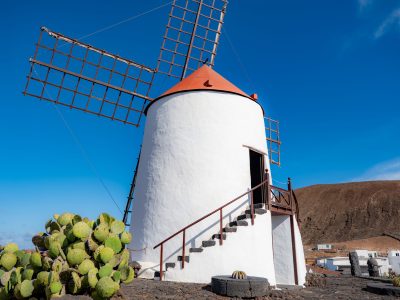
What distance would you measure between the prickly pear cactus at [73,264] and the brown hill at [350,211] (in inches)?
2381

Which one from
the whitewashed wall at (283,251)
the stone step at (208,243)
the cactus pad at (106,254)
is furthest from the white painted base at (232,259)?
the cactus pad at (106,254)

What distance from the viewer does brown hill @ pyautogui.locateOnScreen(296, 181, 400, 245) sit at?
2351 inches

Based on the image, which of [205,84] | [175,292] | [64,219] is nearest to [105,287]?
[64,219]

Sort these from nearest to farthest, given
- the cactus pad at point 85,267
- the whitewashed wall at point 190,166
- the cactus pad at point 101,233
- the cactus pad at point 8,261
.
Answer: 1. the cactus pad at point 85,267
2. the cactus pad at point 101,233
3. the cactus pad at point 8,261
4. the whitewashed wall at point 190,166

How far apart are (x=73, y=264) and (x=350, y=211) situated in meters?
70.1

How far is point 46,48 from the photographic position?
13.9m

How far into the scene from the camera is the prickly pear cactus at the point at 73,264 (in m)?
4.77

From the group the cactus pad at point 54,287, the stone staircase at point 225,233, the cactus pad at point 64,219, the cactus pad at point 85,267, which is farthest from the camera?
the stone staircase at point 225,233

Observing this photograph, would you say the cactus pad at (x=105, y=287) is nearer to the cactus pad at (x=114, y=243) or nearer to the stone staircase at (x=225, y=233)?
the cactus pad at (x=114, y=243)

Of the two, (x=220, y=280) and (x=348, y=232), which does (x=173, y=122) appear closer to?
(x=220, y=280)

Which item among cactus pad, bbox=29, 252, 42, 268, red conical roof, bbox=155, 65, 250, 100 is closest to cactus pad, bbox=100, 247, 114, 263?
cactus pad, bbox=29, 252, 42, 268

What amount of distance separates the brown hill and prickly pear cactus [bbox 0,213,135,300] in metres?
60.5

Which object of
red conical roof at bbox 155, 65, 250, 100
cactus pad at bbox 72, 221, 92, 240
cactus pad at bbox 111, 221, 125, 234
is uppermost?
red conical roof at bbox 155, 65, 250, 100

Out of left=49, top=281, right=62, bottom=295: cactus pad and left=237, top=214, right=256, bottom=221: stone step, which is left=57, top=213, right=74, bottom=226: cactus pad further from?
left=237, top=214, right=256, bottom=221: stone step
